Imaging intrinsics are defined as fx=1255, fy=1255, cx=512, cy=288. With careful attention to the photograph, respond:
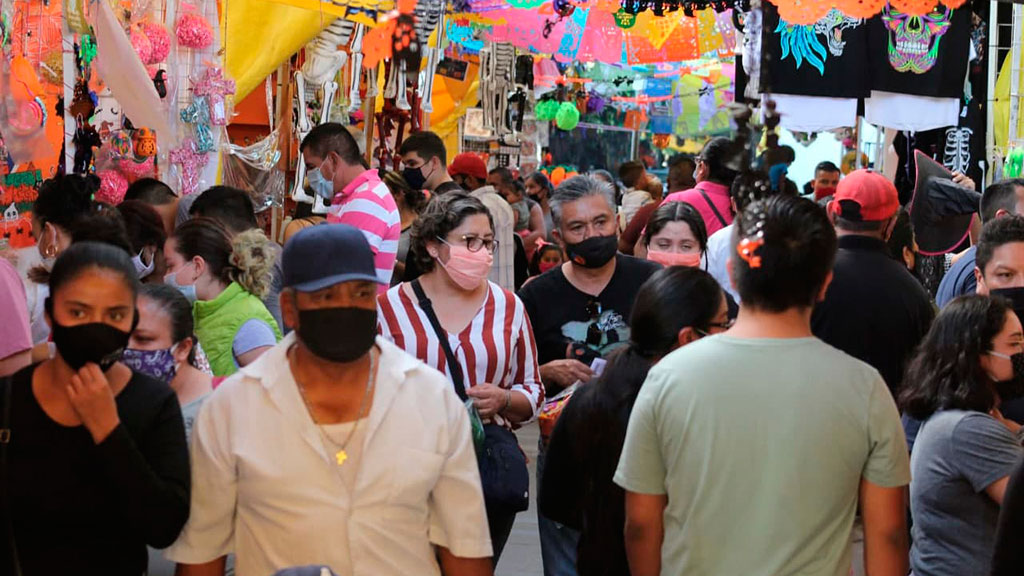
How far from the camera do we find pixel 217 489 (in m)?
2.78

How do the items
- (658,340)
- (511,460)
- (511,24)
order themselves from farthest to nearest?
(511,24) < (511,460) < (658,340)

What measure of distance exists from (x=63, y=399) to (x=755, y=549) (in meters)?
1.60

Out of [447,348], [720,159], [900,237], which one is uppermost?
[720,159]

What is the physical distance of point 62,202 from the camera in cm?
517

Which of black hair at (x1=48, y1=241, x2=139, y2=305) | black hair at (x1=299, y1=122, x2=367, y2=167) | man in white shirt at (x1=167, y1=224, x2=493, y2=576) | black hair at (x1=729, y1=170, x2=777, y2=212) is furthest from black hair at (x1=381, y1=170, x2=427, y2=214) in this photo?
man in white shirt at (x1=167, y1=224, x2=493, y2=576)

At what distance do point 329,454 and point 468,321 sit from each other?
1.68m

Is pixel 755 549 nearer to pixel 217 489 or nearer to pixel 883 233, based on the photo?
pixel 217 489

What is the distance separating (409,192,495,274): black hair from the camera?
14.8 feet

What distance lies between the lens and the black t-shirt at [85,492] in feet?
9.00

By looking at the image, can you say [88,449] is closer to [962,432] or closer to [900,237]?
[962,432]

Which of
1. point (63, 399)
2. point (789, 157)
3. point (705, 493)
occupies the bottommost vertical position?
point (705, 493)

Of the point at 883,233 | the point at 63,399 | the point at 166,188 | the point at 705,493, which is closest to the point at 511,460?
the point at 705,493

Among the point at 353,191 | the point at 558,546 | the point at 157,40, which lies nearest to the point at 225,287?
the point at 558,546

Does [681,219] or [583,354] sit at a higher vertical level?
[681,219]
